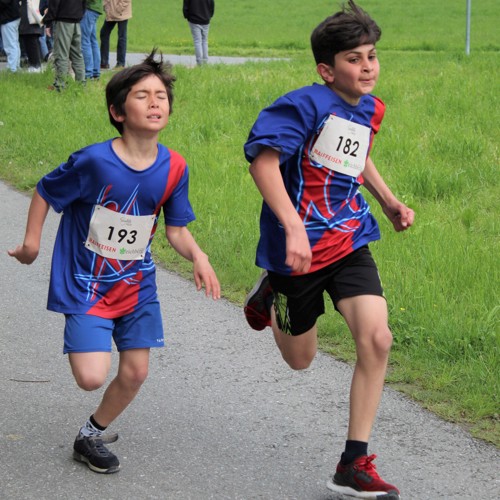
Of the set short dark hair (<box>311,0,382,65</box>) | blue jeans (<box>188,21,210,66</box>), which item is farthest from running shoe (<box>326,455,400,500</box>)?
blue jeans (<box>188,21,210,66</box>)

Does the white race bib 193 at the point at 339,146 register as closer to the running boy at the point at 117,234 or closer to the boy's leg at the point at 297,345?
the running boy at the point at 117,234

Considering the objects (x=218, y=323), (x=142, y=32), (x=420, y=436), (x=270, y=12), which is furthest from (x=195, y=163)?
(x=270, y=12)

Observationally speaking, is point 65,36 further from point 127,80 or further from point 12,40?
point 127,80

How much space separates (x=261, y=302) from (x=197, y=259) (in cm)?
65

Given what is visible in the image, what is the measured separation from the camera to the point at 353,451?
3883 millimetres

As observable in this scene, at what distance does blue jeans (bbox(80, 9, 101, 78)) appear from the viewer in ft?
50.0

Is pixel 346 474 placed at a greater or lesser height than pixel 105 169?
lesser

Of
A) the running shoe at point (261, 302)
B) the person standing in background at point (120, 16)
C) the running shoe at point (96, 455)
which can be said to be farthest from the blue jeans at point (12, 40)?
the running shoe at point (96, 455)

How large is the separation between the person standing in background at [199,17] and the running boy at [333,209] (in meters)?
13.0

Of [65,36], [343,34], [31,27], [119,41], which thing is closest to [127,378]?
[343,34]

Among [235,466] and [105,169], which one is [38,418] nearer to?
[235,466]

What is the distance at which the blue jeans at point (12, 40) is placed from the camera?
51.5ft

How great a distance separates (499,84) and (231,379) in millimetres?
9149

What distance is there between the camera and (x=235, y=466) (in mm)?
4199
